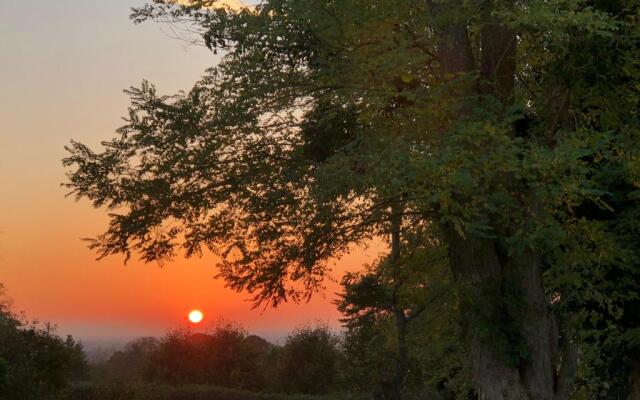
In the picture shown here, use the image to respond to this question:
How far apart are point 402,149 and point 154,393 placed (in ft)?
75.7

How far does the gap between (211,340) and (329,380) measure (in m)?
6.91

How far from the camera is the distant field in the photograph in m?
30.2

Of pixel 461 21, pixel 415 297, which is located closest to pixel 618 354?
pixel 415 297

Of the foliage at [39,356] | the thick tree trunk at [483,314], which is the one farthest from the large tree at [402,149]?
the foliage at [39,356]

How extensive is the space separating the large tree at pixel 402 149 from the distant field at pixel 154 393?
15554 mm

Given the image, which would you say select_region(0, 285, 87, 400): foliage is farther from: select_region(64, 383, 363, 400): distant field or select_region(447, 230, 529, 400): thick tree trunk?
select_region(447, 230, 529, 400): thick tree trunk

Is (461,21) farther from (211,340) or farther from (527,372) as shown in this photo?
(211,340)

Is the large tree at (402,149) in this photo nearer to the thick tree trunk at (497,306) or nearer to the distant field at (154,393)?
the thick tree trunk at (497,306)

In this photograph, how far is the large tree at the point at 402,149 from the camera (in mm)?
13031

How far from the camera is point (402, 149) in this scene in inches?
486

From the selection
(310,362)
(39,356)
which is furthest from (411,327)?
(310,362)

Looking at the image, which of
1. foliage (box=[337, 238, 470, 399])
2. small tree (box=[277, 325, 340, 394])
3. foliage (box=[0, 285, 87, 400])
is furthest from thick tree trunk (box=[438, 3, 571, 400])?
small tree (box=[277, 325, 340, 394])

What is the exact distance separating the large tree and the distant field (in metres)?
15.6

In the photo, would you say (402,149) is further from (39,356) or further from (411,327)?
(39,356)
